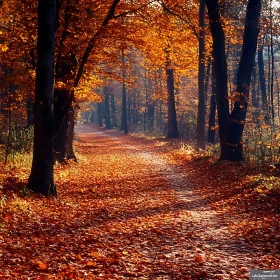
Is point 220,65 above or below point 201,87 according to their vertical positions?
above

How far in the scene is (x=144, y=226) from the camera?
26.9ft

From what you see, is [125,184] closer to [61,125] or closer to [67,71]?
[61,125]

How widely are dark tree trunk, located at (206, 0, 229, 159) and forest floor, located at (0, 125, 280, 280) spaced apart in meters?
2.07

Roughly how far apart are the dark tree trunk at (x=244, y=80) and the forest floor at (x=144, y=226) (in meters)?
1.11

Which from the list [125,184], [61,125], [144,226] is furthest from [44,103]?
[125,184]

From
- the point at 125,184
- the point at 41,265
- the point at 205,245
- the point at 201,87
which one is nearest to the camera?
the point at 41,265

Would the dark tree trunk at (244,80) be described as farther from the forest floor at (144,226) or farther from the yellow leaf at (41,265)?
the yellow leaf at (41,265)

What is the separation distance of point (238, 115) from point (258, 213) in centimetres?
696

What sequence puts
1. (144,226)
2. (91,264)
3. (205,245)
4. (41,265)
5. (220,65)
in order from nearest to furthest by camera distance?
(41,265) → (91,264) → (205,245) → (144,226) → (220,65)

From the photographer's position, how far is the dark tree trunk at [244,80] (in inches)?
570

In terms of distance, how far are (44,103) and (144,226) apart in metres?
4.59

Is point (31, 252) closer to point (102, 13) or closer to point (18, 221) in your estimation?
point (18, 221)

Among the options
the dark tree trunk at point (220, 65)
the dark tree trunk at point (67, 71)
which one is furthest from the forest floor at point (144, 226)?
the dark tree trunk at point (67, 71)

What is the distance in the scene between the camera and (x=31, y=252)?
245 inches
